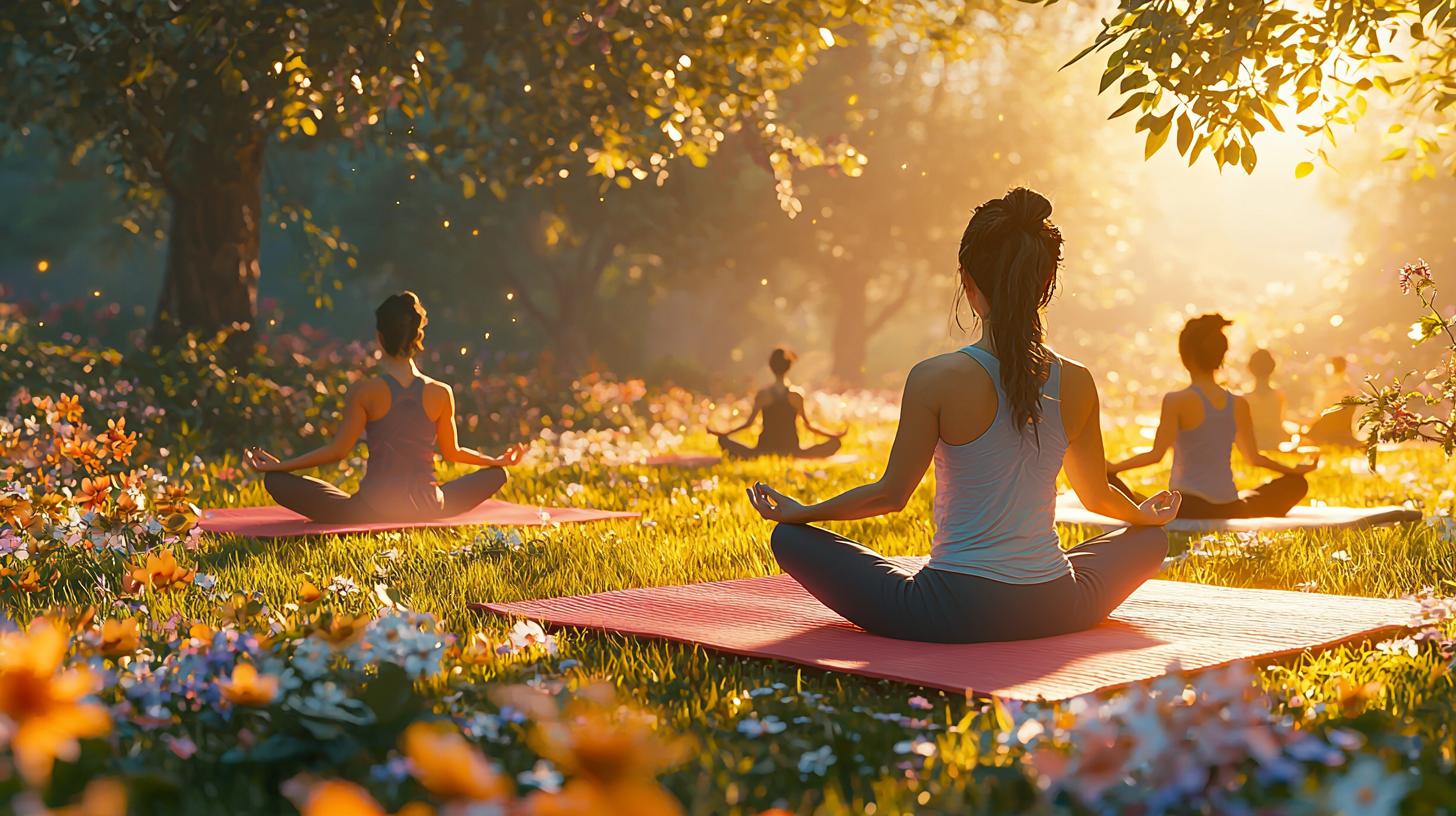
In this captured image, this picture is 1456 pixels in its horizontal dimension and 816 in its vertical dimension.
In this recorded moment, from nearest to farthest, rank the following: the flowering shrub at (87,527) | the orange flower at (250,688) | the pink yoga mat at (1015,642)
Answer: the orange flower at (250,688)
the pink yoga mat at (1015,642)
the flowering shrub at (87,527)

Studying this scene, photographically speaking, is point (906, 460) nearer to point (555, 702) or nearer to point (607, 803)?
point (555, 702)

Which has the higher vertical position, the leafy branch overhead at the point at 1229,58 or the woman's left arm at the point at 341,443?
the leafy branch overhead at the point at 1229,58

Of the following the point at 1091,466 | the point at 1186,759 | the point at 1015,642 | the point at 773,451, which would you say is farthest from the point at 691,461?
the point at 1186,759

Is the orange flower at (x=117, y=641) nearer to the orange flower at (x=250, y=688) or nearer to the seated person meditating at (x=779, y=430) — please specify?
the orange flower at (x=250, y=688)

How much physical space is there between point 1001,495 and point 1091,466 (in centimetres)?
57

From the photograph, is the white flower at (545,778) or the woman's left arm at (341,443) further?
the woman's left arm at (341,443)

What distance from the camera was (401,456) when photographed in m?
10.4

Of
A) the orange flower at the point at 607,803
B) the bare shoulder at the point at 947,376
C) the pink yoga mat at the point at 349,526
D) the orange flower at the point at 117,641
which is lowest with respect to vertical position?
the pink yoga mat at the point at 349,526

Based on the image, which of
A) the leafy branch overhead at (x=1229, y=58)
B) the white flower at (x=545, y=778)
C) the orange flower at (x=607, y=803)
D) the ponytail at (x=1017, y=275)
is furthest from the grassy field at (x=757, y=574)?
the leafy branch overhead at (x=1229, y=58)

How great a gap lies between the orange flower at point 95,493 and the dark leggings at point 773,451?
9.48m

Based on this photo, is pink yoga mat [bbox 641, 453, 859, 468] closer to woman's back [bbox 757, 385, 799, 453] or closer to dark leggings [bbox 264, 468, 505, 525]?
woman's back [bbox 757, 385, 799, 453]

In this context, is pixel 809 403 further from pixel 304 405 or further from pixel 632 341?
pixel 632 341

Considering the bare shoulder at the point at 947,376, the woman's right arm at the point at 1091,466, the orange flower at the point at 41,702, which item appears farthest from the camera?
the woman's right arm at the point at 1091,466

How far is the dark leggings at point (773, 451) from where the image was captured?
1664 centimetres
